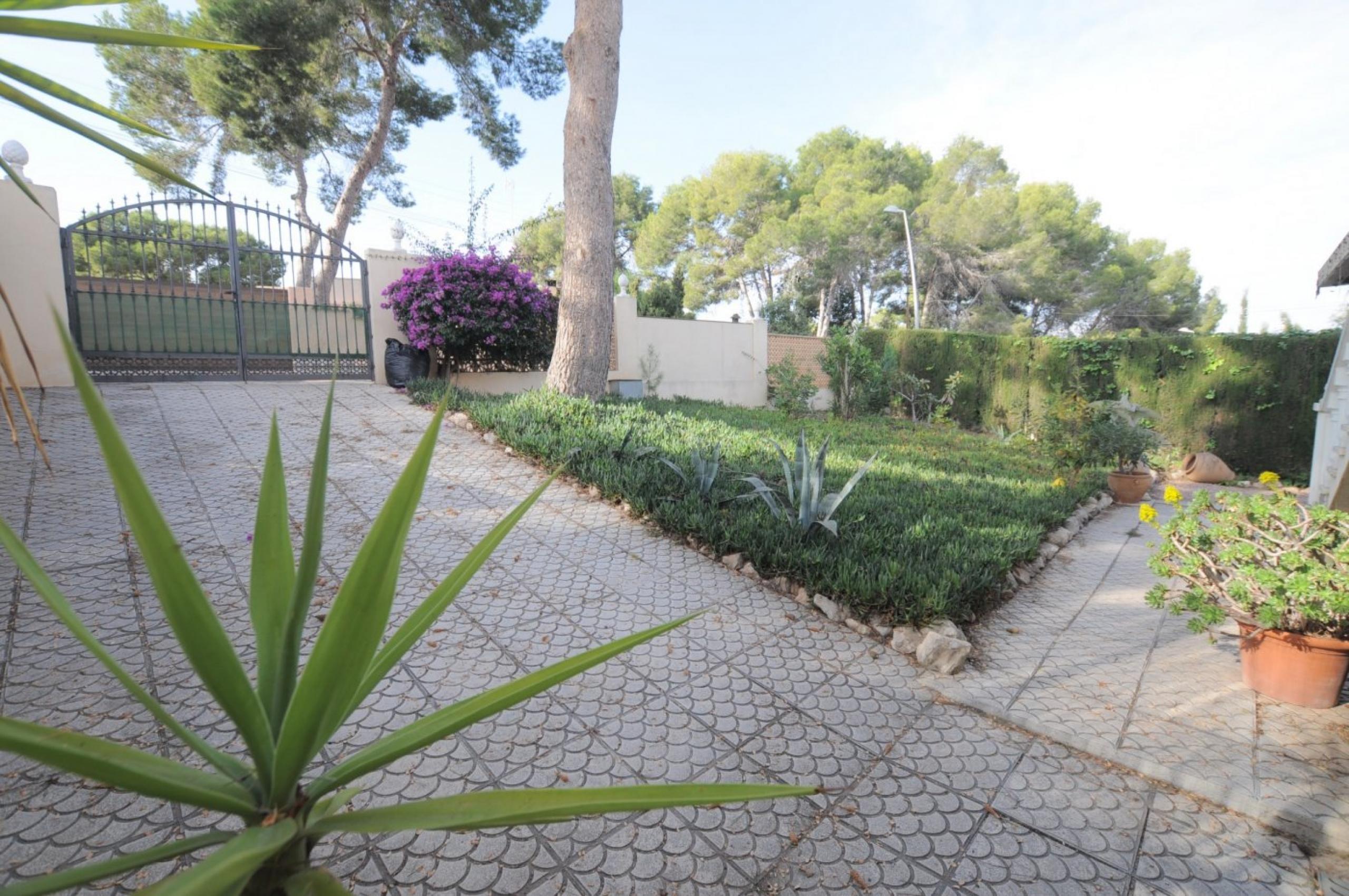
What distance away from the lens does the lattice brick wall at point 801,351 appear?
1368 centimetres

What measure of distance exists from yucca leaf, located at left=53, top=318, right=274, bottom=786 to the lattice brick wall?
13.2 meters

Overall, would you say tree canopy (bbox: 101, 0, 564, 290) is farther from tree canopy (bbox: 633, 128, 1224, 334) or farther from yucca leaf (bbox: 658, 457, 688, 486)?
tree canopy (bbox: 633, 128, 1224, 334)

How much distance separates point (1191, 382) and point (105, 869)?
38.1 feet

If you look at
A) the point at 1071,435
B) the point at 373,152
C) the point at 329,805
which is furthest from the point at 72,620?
the point at 373,152

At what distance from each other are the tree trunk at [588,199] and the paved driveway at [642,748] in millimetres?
3469

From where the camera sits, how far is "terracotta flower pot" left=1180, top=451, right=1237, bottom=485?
7969 millimetres

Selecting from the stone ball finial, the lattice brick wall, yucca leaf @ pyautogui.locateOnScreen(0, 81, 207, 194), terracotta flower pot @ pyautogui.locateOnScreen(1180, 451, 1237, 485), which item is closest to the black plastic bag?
the stone ball finial

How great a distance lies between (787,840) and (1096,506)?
19.3 feet

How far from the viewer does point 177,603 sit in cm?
74

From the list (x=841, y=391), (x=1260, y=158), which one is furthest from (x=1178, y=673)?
(x=1260, y=158)

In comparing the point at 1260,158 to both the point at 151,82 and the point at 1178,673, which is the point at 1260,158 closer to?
the point at 1178,673

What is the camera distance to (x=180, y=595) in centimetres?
75

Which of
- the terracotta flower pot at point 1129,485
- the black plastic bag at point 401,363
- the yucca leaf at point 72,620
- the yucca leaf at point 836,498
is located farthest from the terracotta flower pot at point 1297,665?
the black plastic bag at point 401,363

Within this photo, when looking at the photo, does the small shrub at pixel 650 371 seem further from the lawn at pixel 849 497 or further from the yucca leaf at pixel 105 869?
the yucca leaf at pixel 105 869
